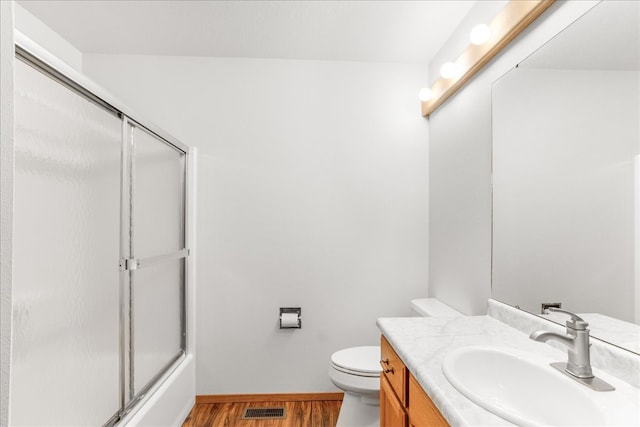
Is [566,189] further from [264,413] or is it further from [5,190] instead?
[264,413]

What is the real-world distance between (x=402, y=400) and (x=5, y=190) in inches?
49.5

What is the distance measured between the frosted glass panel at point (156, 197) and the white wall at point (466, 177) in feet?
5.43

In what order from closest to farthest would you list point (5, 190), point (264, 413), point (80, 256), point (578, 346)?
point (5, 190) → point (578, 346) → point (80, 256) → point (264, 413)

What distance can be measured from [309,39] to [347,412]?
2.19 m

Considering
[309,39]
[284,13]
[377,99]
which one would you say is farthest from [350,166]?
[284,13]

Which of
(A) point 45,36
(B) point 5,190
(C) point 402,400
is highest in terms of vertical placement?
(A) point 45,36

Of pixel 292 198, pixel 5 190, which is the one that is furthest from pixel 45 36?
pixel 5 190

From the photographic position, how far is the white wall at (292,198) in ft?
8.36

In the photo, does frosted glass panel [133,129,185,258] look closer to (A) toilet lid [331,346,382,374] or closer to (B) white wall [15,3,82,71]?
(B) white wall [15,3,82,71]

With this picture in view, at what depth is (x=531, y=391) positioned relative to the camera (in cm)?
109

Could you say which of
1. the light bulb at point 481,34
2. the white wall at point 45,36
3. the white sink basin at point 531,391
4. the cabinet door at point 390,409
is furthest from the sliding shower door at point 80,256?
the light bulb at point 481,34

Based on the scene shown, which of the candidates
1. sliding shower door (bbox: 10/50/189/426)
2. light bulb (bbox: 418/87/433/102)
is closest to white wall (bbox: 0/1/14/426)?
sliding shower door (bbox: 10/50/189/426)

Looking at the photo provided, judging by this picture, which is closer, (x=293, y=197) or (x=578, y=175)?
(x=578, y=175)

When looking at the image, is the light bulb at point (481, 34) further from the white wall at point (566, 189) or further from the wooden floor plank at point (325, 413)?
the wooden floor plank at point (325, 413)
